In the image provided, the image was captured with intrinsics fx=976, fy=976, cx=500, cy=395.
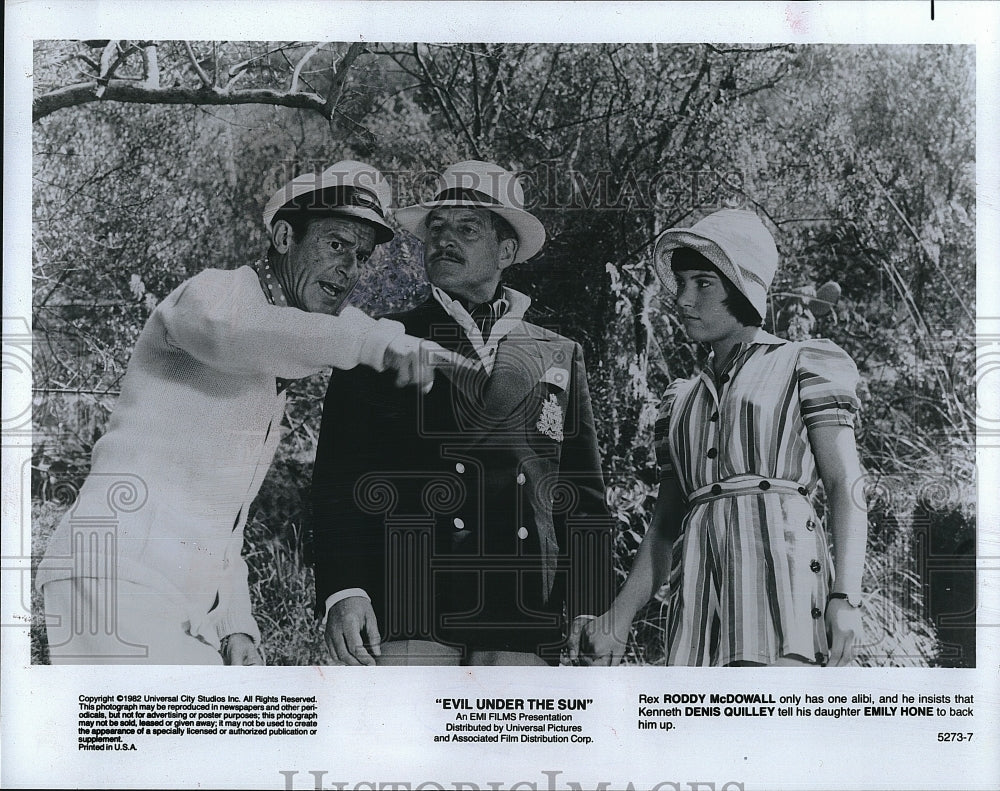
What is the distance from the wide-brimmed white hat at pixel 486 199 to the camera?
167 inches

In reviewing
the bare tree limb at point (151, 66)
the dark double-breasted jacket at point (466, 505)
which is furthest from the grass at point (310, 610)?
the bare tree limb at point (151, 66)

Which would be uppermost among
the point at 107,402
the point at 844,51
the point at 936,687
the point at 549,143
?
the point at 844,51

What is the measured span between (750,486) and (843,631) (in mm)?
741

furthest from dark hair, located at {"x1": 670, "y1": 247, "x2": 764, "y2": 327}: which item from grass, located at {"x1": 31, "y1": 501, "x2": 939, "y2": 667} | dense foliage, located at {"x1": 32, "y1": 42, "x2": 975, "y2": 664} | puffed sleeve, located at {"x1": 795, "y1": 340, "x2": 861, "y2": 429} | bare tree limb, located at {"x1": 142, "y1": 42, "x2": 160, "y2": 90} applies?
bare tree limb, located at {"x1": 142, "y1": 42, "x2": 160, "y2": 90}

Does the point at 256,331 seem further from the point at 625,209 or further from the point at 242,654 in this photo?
the point at 625,209

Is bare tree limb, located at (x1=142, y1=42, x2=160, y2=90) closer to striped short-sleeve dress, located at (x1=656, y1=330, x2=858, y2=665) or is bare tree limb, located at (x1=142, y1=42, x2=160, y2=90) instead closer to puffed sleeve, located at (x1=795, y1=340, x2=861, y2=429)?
striped short-sleeve dress, located at (x1=656, y1=330, x2=858, y2=665)

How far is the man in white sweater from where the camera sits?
13.7 ft

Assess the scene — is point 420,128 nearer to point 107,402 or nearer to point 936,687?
point 107,402

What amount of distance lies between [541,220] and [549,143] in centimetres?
34

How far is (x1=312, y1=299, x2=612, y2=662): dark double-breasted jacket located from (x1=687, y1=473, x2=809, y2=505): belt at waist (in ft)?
1.60

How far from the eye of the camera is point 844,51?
14.0 ft

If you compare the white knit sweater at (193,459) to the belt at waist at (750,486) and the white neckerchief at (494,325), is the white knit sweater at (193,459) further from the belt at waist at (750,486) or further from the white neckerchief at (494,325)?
the belt at waist at (750,486)

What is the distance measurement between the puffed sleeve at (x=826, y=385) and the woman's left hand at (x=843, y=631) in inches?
30.8

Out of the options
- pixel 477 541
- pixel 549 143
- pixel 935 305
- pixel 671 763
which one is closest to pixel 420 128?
pixel 549 143
